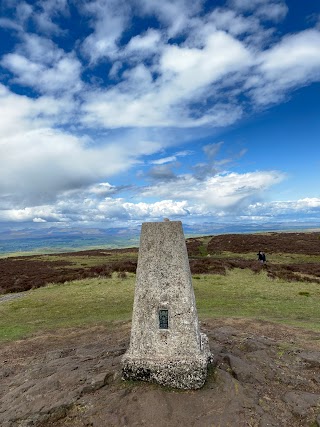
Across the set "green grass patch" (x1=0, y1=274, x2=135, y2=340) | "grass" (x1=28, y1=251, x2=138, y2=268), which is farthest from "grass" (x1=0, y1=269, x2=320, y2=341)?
"grass" (x1=28, y1=251, x2=138, y2=268)

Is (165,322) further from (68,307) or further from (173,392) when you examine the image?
(68,307)

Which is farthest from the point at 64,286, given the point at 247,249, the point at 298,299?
the point at 247,249

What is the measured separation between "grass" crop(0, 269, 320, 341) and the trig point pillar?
36.6 feet

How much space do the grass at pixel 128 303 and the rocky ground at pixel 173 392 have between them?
20.3 ft

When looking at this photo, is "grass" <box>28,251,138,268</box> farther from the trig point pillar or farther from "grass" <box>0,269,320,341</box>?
the trig point pillar

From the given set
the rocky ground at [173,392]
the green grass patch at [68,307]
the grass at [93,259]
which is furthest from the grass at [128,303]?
the grass at [93,259]

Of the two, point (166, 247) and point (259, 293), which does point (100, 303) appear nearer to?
point (259, 293)

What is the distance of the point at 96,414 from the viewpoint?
8.80 metres

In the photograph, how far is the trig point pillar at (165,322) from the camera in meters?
9.59

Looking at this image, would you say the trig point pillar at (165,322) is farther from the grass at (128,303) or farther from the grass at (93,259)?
the grass at (93,259)

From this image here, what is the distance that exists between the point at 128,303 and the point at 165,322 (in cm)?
1657

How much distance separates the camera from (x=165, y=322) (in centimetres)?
1000

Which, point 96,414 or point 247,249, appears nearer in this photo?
point 96,414

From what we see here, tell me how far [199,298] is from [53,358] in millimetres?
14495
